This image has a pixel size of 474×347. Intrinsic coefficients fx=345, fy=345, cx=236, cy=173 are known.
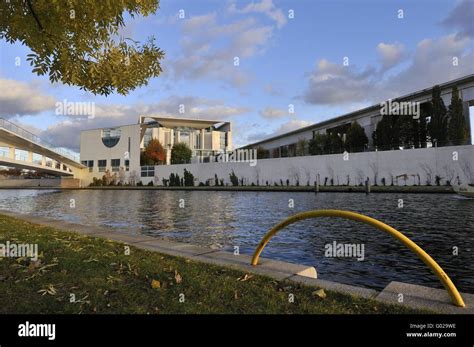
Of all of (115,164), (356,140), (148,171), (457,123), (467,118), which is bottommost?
(148,171)

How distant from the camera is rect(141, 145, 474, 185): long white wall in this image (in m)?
34.3

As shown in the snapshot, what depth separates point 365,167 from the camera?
136 ft

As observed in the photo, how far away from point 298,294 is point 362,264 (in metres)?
3.40

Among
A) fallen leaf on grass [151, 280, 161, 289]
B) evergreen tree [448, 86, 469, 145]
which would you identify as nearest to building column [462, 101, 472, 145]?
evergreen tree [448, 86, 469, 145]

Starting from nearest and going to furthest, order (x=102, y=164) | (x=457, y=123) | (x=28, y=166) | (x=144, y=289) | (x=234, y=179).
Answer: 1. (x=144, y=289)
2. (x=457, y=123)
3. (x=234, y=179)
4. (x=28, y=166)
5. (x=102, y=164)

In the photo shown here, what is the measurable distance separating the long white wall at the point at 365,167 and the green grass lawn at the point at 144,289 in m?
35.9

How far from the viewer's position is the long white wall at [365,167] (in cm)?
3428

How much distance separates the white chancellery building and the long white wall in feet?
81.0

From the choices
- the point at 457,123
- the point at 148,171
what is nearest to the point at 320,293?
the point at 457,123

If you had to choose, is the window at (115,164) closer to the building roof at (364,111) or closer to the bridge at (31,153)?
the bridge at (31,153)

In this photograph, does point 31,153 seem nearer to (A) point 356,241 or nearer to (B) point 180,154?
(B) point 180,154

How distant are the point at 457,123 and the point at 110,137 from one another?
225ft

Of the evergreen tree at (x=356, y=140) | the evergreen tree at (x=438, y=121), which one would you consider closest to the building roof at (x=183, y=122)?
the evergreen tree at (x=356, y=140)
